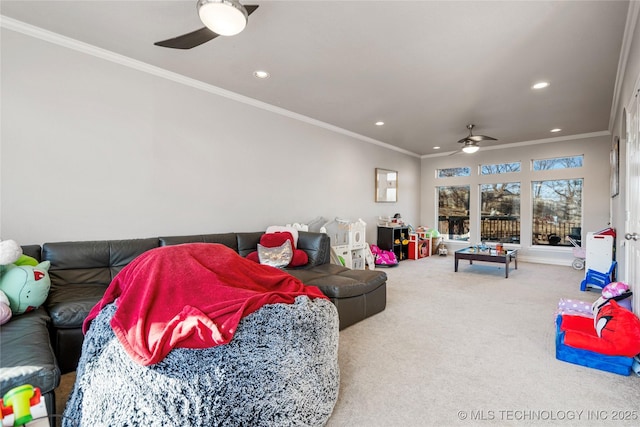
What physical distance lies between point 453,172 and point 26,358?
8.07 metres

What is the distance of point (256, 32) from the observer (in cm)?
260

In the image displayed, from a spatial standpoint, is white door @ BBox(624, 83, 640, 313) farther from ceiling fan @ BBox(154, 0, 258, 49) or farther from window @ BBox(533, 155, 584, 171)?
window @ BBox(533, 155, 584, 171)

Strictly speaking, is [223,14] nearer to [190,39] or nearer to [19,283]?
[190,39]

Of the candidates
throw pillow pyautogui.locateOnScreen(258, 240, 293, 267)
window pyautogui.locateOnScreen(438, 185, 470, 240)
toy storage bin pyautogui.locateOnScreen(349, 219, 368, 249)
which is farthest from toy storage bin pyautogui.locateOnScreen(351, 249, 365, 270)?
window pyautogui.locateOnScreen(438, 185, 470, 240)

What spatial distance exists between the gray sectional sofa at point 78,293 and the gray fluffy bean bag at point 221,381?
0.22 m

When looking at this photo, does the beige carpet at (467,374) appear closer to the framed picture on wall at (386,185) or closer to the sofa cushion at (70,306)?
the sofa cushion at (70,306)

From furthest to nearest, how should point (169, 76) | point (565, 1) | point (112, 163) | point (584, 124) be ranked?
point (584, 124), point (169, 76), point (112, 163), point (565, 1)

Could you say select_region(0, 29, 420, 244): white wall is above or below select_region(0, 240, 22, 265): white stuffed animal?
above

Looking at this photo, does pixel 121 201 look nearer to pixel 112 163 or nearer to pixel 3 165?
pixel 112 163

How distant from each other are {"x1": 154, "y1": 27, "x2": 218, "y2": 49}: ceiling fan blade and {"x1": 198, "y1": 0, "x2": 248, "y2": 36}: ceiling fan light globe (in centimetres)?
13

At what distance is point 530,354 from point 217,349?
2.43m

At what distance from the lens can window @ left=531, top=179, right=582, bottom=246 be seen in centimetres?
624

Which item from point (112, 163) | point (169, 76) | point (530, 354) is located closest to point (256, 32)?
point (169, 76)

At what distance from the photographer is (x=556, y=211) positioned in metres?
6.46
